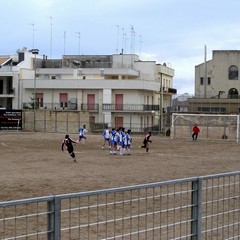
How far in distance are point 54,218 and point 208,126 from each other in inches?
2316

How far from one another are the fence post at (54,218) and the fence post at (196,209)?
1748 mm

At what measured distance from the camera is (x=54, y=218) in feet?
15.7

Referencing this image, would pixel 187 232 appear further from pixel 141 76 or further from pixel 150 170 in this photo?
pixel 141 76

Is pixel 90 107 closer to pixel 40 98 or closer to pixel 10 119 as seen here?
pixel 40 98

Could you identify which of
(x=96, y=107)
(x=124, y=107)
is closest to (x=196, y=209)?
(x=124, y=107)

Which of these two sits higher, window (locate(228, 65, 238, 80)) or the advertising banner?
window (locate(228, 65, 238, 80))

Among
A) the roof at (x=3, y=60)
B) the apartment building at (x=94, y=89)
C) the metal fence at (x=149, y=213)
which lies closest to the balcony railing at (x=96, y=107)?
the apartment building at (x=94, y=89)

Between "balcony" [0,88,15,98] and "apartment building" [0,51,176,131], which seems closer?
"apartment building" [0,51,176,131]

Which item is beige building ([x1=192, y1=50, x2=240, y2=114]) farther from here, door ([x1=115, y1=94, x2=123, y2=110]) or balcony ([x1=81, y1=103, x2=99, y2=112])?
balcony ([x1=81, y1=103, x2=99, y2=112])

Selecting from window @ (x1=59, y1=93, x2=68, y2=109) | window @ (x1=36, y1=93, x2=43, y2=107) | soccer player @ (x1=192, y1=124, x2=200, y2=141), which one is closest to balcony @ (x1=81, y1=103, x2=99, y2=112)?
window @ (x1=59, y1=93, x2=68, y2=109)

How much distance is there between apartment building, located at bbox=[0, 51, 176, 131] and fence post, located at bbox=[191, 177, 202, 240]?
69.9 m

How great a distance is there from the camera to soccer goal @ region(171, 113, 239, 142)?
200 ft

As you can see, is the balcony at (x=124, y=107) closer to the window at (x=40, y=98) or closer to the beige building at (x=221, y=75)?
the window at (x=40, y=98)

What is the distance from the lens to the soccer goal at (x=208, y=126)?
60938 millimetres
